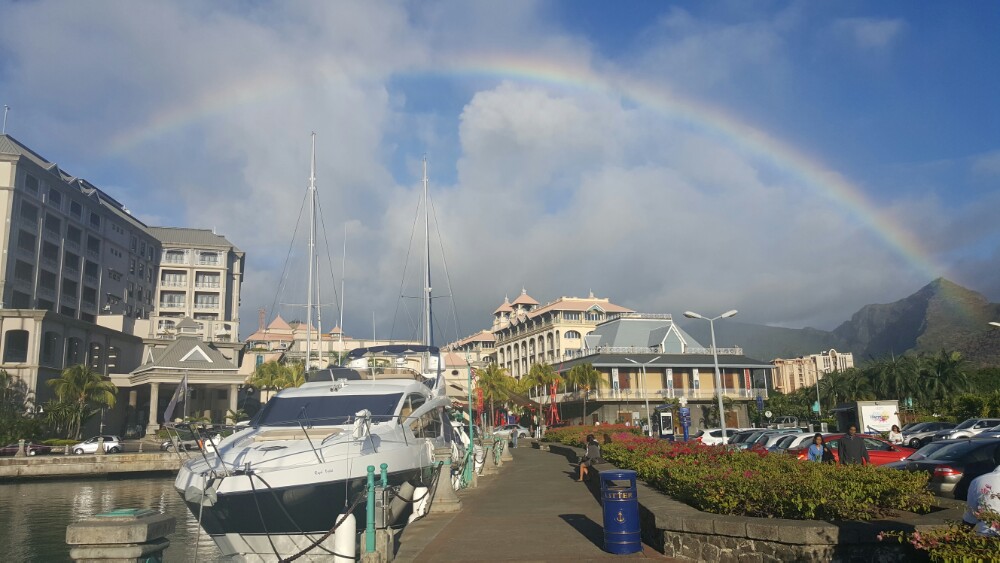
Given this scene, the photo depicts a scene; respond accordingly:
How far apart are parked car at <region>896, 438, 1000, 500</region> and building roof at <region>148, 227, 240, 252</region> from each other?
100859 millimetres

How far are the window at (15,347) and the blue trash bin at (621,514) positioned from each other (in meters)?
64.7

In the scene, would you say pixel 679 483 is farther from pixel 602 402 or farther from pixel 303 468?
pixel 602 402

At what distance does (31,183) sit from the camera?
7225cm

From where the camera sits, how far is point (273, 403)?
18.7 meters

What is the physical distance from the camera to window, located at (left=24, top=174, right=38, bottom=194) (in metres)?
71.3

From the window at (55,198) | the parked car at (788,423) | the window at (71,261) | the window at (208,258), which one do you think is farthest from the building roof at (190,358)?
the parked car at (788,423)

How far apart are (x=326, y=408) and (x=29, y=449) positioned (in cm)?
3670

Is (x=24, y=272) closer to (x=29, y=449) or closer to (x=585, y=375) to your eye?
(x=29, y=449)

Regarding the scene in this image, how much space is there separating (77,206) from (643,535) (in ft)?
282

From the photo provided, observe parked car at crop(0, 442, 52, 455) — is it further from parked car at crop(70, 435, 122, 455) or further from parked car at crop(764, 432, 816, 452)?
parked car at crop(764, 432, 816, 452)

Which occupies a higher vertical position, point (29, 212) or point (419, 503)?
point (29, 212)

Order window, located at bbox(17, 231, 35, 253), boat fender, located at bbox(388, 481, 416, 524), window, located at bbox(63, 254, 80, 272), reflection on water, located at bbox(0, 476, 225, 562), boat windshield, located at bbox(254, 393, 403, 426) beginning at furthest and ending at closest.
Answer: window, located at bbox(63, 254, 80, 272) < window, located at bbox(17, 231, 35, 253) < reflection on water, located at bbox(0, 476, 225, 562) < boat windshield, located at bbox(254, 393, 403, 426) < boat fender, located at bbox(388, 481, 416, 524)

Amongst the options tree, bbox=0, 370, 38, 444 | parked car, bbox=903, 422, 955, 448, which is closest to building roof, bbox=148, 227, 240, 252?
tree, bbox=0, 370, 38, 444

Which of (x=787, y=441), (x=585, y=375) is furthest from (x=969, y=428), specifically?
Answer: (x=585, y=375)
